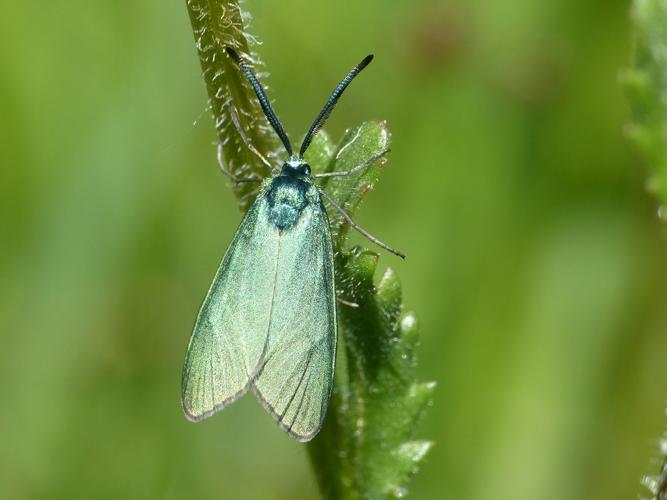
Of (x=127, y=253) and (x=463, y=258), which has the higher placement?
(x=463, y=258)

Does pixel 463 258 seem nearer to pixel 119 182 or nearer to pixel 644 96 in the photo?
pixel 119 182

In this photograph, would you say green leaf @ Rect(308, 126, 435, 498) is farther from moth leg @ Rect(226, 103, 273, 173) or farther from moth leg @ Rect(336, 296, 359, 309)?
moth leg @ Rect(226, 103, 273, 173)

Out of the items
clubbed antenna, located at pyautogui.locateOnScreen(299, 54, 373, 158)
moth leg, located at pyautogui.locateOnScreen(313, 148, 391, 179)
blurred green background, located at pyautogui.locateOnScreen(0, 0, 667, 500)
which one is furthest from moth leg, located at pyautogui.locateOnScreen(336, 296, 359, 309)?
blurred green background, located at pyautogui.locateOnScreen(0, 0, 667, 500)

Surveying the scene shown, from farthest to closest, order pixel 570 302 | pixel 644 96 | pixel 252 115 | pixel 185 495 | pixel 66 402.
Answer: pixel 570 302 < pixel 66 402 < pixel 185 495 < pixel 252 115 < pixel 644 96

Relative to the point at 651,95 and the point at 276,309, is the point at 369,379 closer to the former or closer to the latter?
the point at 276,309

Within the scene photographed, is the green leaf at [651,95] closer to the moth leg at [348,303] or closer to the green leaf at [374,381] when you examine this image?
the green leaf at [374,381]

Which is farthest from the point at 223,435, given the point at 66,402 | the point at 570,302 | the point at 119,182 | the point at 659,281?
the point at 659,281

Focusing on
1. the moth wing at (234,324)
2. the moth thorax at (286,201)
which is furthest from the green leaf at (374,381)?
the moth thorax at (286,201)

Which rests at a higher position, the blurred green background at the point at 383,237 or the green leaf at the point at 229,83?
the blurred green background at the point at 383,237
